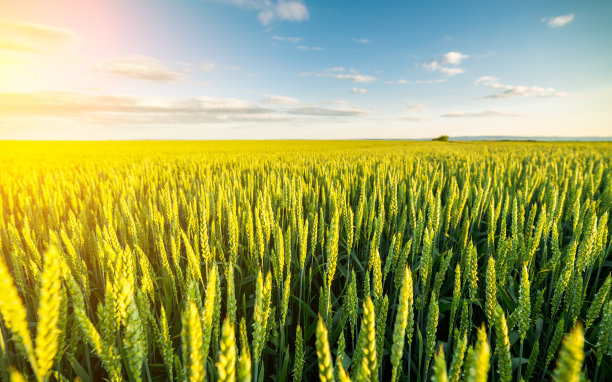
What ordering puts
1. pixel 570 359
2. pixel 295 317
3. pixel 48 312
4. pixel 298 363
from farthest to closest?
pixel 295 317 → pixel 298 363 → pixel 48 312 → pixel 570 359

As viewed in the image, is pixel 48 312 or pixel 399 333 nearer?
pixel 48 312

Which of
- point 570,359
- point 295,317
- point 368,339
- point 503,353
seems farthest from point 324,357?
point 295,317

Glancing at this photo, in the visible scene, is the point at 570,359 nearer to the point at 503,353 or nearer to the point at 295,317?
the point at 503,353

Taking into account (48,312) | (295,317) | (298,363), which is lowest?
(295,317)

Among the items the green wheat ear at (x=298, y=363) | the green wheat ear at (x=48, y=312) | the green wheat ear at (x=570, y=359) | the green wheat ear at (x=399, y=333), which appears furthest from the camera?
the green wheat ear at (x=298, y=363)

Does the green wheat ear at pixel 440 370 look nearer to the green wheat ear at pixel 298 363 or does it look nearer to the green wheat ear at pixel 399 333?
the green wheat ear at pixel 399 333

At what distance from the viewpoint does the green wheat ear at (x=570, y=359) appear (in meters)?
0.40

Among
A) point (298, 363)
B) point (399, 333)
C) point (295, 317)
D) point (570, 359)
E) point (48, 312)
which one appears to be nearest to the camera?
point (570, 359)

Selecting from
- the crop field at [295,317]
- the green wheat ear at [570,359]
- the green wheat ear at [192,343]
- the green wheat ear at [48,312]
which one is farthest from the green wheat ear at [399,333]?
the green wheat ear at [48,312]

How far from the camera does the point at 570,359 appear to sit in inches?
16.1

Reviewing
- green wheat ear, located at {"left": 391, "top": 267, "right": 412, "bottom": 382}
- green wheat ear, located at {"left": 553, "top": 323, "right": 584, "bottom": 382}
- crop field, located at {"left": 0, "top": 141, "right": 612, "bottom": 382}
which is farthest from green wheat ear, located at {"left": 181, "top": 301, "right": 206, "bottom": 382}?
green wheat ear, located at {"left": 553, "top": 323, "right": 584, "bottom": 382}

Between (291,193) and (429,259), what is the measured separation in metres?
1.15

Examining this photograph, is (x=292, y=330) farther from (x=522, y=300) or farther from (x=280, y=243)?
(x=522, y=300)

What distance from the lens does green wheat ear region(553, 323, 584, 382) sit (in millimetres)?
397
